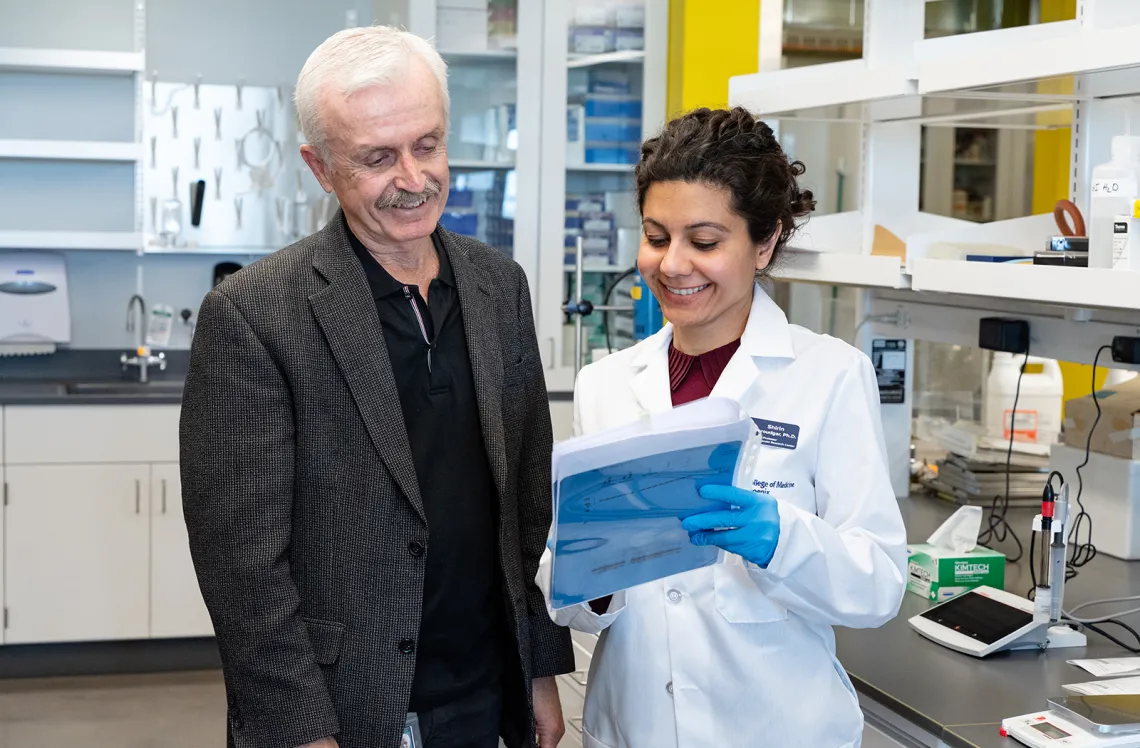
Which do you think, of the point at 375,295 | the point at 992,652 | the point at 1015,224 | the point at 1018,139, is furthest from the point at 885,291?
the point at 1018,139

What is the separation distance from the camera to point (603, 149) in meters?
4.59

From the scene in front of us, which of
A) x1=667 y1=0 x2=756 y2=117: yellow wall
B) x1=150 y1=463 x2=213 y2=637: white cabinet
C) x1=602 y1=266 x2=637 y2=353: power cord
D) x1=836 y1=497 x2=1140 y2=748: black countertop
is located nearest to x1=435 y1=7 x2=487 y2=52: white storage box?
x1=667 y1=0 x2=756 y2=117: yellow wall

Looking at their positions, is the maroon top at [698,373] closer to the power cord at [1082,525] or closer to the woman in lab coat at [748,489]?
the woman in lab coat at [748,489]

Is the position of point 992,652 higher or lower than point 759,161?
lower

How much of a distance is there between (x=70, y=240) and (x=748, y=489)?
3714 millimetres

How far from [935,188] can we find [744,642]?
17.5ft

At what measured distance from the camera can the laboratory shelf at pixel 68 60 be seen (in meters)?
4.36

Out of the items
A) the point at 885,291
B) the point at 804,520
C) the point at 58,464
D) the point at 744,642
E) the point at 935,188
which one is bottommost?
the point at 58,464

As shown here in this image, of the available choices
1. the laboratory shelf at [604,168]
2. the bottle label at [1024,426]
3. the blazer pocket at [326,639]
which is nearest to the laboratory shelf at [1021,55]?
the blazer pocket at [326,639]

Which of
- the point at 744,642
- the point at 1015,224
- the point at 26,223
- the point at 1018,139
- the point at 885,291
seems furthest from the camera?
the point at 1018,139

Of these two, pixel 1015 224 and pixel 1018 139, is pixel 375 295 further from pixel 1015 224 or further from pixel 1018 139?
pixel 1018 139

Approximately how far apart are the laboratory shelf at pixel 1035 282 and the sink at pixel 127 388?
288 centimetres

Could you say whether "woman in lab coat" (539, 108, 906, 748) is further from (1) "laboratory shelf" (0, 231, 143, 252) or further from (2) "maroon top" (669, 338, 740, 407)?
(1) "laboratory shelf" (0, 231, 143, 252)

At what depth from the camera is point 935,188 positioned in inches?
251
